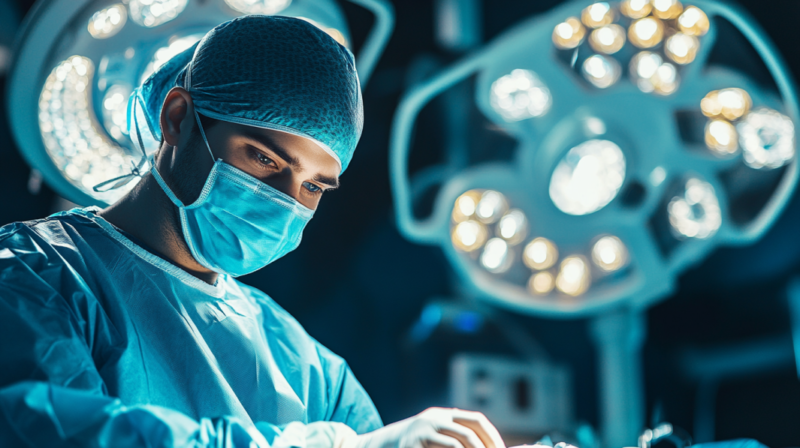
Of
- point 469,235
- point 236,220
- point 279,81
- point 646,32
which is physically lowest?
point 469,235

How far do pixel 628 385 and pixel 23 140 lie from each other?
178 centimetres

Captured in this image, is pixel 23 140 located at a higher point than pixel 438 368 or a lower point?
higher

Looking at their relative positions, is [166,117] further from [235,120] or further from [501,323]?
[501,323]

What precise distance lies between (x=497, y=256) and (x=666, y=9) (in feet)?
2.66

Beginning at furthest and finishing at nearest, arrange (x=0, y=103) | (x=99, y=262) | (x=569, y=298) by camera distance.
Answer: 1. (x=569, y=298)
2. (x=0, y=103)
3. (x=99, y=262)

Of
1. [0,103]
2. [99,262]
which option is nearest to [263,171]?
[99,262]

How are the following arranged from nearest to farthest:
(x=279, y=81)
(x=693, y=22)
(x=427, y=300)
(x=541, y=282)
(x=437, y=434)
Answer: (x=437, y=434) → (x=279, y=81) → (x=693, y=22) → (x=541, y=282) → (x=427, y=300)

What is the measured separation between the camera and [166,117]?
1164mm

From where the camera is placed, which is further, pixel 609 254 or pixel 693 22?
pixel 609 254

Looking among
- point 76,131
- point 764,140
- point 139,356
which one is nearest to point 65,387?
point 139,356

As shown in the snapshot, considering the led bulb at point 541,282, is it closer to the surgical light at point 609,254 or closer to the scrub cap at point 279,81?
the surgical light at point 609,254

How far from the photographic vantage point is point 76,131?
1.43 metres

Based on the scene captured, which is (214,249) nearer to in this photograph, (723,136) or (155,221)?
(155,221)

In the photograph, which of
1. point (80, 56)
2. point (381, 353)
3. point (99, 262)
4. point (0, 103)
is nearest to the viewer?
point (99, 262)
